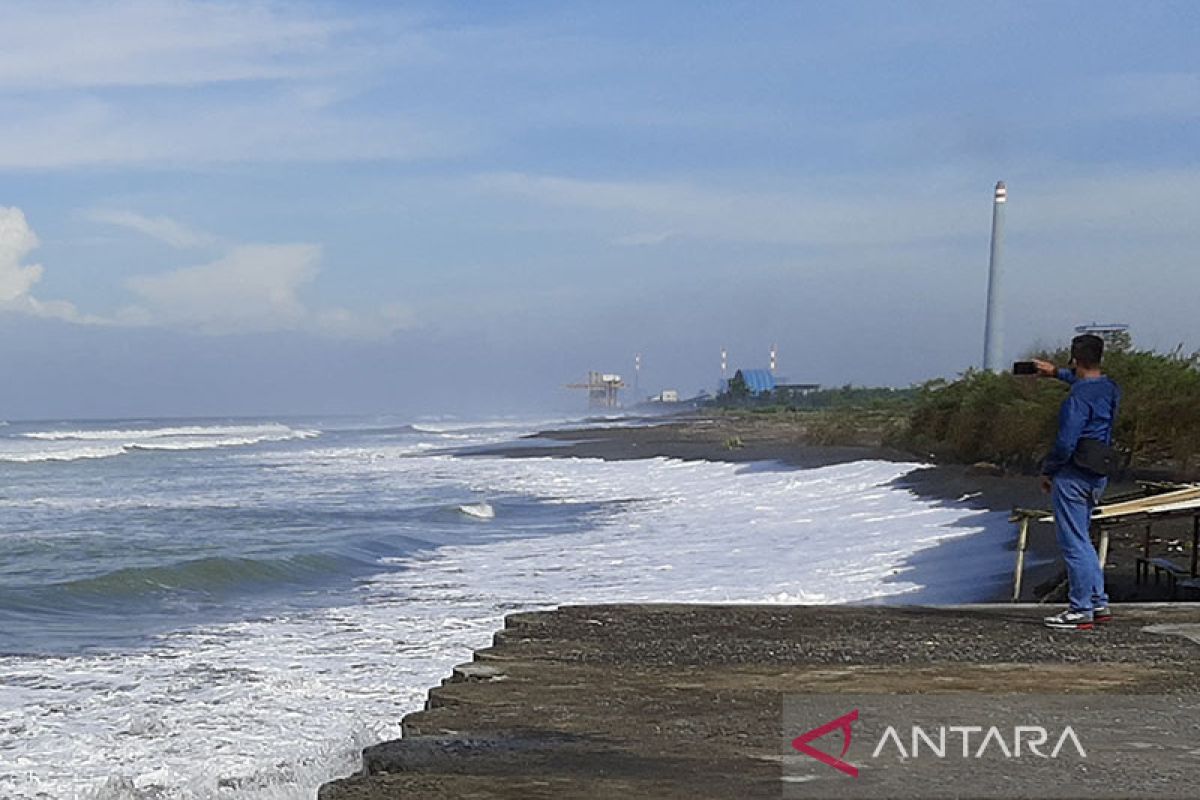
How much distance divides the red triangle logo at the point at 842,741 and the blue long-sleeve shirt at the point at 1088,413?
308 cm

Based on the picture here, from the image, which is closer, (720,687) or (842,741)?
(842,741)

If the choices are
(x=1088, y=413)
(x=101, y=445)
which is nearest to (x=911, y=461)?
(x=1088, y=413)

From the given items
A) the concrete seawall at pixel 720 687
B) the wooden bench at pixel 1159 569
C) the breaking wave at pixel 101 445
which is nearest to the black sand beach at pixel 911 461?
the wooden bench at pixel 1159 569

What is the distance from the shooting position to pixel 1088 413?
7395 millimetres

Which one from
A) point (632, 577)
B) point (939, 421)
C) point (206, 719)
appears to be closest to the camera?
point (206, 719)

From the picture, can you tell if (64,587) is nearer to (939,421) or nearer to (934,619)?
(934,619)

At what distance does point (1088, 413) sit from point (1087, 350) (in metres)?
0.37

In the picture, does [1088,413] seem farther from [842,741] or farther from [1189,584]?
[842,741]

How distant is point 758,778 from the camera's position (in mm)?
4086

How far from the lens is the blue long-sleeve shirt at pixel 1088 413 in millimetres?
7383

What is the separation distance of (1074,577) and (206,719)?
5692 millimetres

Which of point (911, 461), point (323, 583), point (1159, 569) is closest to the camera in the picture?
point (1159, 569)

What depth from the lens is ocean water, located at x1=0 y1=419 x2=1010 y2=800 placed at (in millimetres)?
8422

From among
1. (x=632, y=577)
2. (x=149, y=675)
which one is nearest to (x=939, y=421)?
(x=632, y=577)
